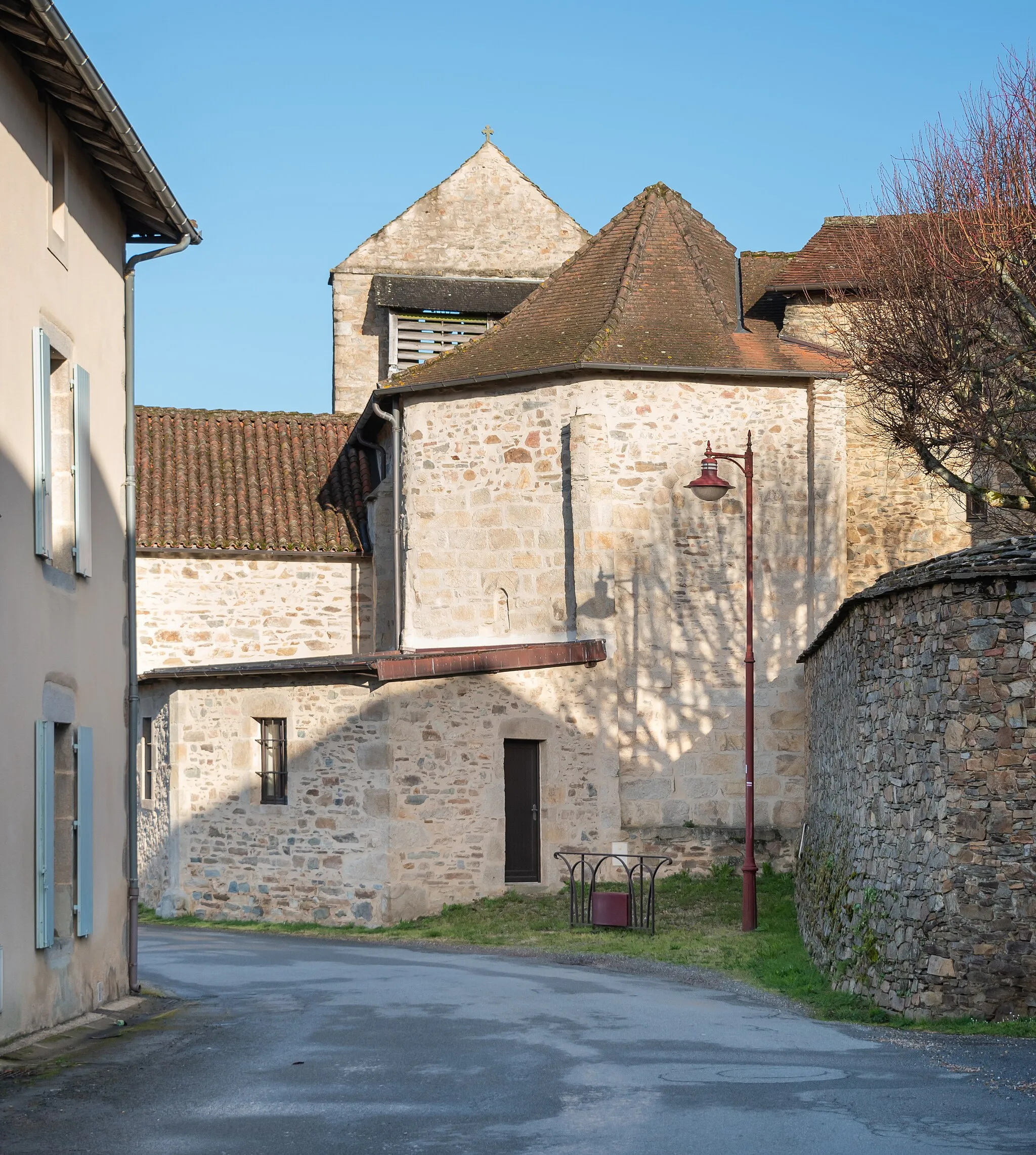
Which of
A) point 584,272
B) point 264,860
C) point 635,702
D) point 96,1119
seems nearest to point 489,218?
point 584,272

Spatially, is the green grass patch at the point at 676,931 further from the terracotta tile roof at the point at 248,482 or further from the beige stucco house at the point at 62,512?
the terracotta tile roof at the point at 248,482

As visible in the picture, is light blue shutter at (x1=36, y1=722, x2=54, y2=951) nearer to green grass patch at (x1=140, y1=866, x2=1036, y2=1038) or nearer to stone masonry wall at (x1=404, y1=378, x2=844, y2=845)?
green grass patch at (x1=140, y1=866, x2=1036, y2=1038)

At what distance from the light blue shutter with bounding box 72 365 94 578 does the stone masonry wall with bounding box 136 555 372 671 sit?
13.6 m

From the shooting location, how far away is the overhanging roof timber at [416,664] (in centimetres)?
1780

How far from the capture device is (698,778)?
19547 mm

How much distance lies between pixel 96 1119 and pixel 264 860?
11.8 m

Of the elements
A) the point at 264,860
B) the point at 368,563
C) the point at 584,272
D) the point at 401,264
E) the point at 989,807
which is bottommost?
the point at 264,860

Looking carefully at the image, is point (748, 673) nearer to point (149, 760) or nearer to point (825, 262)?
point (825, 262)

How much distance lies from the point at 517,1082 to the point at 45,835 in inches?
140

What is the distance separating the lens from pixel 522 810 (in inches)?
741

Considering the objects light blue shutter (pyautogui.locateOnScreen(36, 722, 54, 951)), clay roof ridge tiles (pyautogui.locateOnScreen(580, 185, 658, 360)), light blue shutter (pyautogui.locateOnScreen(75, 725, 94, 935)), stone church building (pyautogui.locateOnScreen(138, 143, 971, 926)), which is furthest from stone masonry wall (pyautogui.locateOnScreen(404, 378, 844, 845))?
light blue shutter (pyautogui.locateOnScreen(36, 722, 54, 951))

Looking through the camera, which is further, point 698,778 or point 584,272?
point 584,272

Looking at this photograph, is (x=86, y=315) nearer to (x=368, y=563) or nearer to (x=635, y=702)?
(x=635, y=702)

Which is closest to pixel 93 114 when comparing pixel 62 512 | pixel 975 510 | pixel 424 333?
pixel 62 512
